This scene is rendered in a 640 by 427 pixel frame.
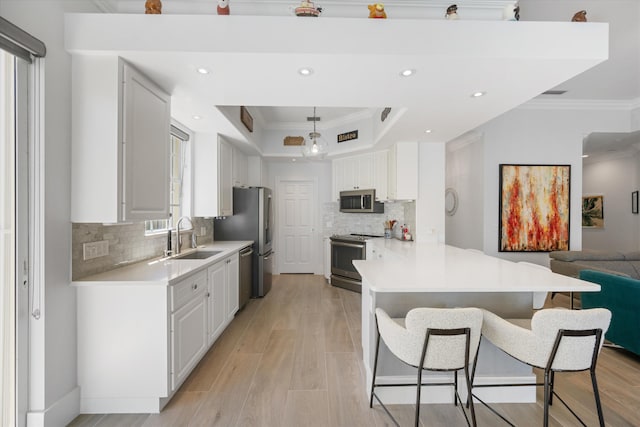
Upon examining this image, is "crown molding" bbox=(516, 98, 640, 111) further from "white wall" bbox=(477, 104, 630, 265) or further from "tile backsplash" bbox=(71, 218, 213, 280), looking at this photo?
"tile backsplash" bbox=(71, 218, 213, 280)

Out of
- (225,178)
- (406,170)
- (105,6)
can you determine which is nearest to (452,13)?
(406,170)

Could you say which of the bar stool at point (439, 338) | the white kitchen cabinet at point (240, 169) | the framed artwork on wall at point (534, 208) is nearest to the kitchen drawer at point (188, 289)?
the bar stool at point (439, 338)

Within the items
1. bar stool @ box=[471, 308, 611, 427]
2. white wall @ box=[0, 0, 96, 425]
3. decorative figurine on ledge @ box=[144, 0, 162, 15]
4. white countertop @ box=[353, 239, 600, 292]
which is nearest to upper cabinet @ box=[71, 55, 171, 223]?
white wall @ box=[0, 0, 96, 425]

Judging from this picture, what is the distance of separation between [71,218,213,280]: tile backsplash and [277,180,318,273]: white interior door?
3.08 metres

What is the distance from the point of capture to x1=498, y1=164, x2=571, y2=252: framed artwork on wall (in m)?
4.50

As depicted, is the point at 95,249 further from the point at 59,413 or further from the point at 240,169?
the point at 240,169

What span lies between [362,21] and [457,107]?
1.29 meters

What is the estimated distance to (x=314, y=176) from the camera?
593cm

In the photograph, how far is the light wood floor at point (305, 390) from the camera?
72.4 inches

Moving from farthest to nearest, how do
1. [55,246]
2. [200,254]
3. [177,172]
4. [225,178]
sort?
[225,178], [177,172], [200,254], [55,246]

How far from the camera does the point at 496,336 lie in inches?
66.1

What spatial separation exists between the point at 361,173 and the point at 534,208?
110 inches

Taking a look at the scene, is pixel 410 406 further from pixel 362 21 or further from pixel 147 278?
pixel 362 21

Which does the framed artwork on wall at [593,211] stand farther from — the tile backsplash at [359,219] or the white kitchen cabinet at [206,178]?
the white kitchen cabinet at [206,178]
